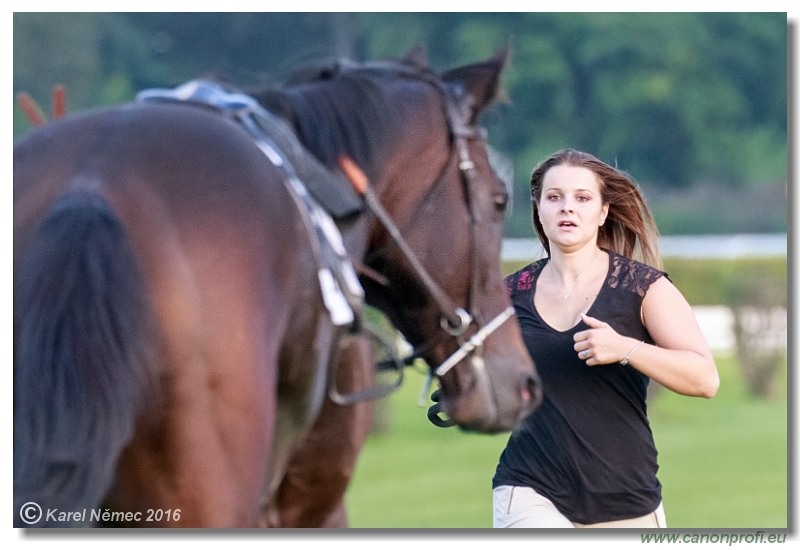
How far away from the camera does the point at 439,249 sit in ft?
10.1

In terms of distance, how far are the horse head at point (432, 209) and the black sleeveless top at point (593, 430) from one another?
1.49 feet

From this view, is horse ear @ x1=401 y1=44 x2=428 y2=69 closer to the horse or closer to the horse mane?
the horse mane

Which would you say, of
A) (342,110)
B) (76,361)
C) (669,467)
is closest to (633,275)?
(342,110)

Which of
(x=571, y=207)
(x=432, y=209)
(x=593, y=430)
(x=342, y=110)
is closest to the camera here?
(x=342, y=110)

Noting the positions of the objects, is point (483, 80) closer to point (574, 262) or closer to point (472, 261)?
point (472, 261)

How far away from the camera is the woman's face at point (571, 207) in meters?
3.74

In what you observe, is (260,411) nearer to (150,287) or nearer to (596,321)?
(150,287)

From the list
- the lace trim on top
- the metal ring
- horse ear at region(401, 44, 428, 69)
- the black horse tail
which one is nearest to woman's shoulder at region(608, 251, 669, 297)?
the lace trim on top

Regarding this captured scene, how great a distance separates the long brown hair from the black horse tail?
6.32 feet

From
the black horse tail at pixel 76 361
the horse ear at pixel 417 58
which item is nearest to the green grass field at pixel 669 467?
the horse ear at pixel 417 58

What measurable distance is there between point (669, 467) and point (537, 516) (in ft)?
20.2

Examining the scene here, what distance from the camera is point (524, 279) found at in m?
3.93

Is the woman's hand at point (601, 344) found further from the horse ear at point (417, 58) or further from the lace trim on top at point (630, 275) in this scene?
the horse ear at point (417, 58)

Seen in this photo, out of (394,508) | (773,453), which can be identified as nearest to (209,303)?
(394,508)
